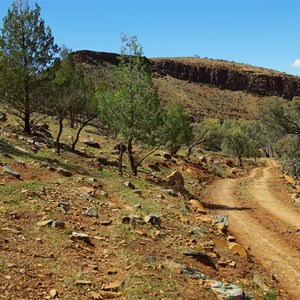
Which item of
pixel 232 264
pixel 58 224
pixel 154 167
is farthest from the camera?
pixel 154 167

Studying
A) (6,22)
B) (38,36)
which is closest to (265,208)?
(38,36)

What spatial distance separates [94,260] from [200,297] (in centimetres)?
262

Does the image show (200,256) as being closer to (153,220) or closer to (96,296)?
(153,220)

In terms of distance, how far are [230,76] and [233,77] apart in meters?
1.49

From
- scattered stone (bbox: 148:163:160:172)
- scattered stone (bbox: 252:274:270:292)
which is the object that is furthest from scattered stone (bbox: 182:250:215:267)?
scattered stone (bbox: 148:163:160:172)

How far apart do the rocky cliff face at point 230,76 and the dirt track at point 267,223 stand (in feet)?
407

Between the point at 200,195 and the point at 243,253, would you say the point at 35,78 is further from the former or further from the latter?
the point at 243,253

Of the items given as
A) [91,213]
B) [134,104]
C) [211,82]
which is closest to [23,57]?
[134,104]

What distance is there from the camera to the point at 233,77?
159 m

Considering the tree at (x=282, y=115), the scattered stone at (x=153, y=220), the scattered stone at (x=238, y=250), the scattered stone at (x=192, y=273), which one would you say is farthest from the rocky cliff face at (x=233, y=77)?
the scattered stone at (x=192, y=273)

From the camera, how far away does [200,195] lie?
26.2 meters

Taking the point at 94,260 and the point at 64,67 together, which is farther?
the point at 64,67

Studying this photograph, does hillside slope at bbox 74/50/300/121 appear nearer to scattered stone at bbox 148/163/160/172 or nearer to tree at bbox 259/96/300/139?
tree at bbox 259/96/300/139

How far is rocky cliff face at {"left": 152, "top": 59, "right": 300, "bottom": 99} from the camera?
152 metres
